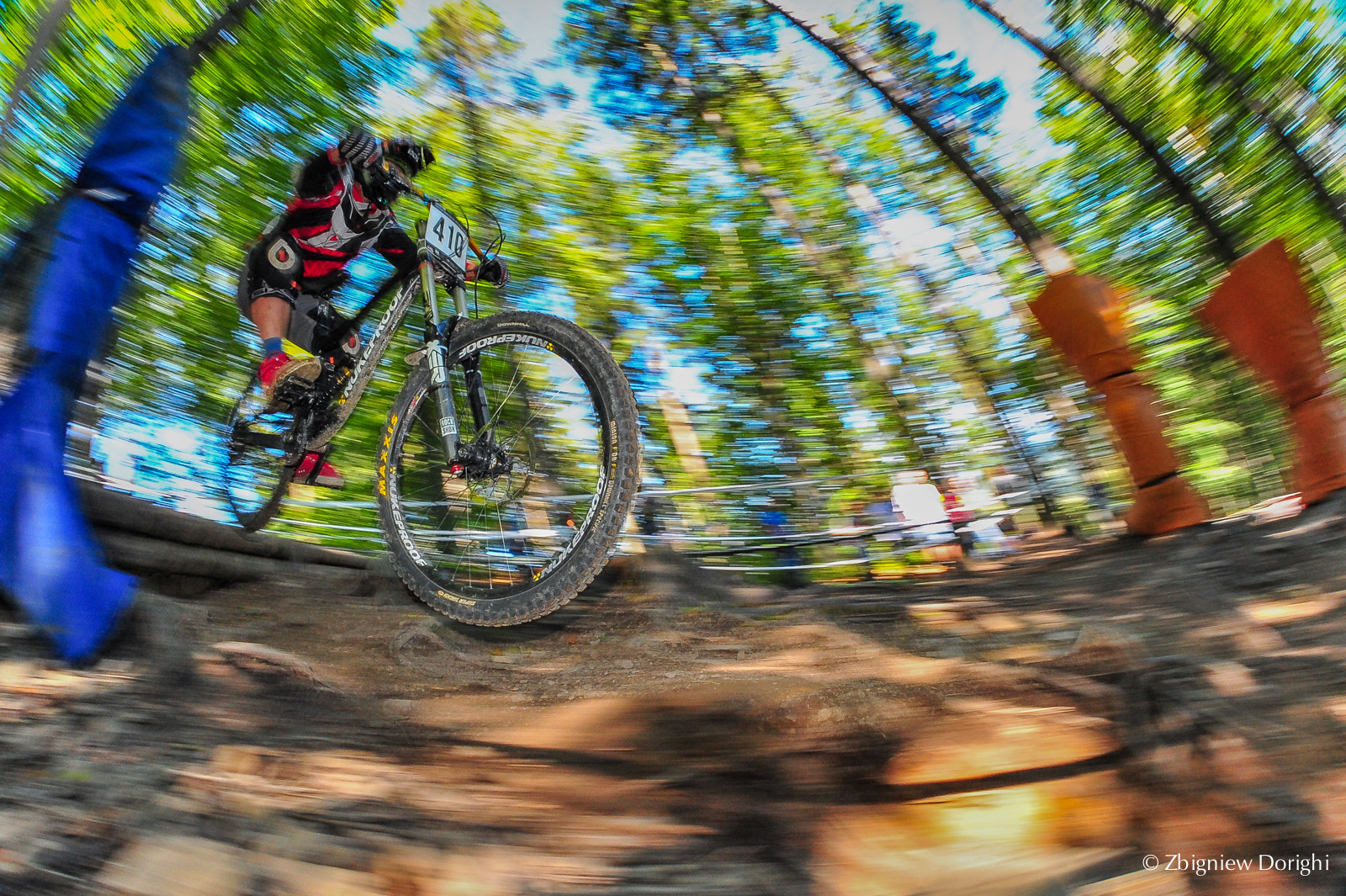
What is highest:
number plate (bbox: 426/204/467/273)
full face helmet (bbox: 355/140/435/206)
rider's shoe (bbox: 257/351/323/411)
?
full face helmet (bbox: 355/140/435/206)

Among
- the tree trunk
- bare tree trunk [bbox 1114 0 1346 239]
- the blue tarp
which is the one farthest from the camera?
the tree trunk

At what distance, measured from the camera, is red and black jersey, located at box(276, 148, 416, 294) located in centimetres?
263

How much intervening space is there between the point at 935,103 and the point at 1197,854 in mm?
8151

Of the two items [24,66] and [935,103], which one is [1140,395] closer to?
[24,66]

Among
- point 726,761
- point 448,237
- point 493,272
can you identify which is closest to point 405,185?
point 448,237

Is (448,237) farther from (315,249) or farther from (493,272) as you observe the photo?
(315,249)

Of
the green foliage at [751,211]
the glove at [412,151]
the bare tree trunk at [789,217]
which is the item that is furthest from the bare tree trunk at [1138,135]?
the glove at [412,151]

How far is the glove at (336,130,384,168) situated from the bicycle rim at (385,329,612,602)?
2.62 feet

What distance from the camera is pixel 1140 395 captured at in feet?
9.74

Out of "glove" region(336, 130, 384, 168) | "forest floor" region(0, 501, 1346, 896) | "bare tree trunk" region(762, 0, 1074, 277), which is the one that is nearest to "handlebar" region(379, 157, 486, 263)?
"glove" region(336, 130, 384, 168)

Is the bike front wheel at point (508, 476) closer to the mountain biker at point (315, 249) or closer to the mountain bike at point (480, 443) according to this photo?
the mountain bike at point (480, 443)

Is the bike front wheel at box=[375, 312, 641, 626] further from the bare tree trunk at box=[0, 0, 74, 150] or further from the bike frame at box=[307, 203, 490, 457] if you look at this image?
the bare tree trunk at box=[0, 0, 74, 150]

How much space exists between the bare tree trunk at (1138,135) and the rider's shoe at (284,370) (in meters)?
6.45

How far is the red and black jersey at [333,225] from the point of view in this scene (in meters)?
2.63
